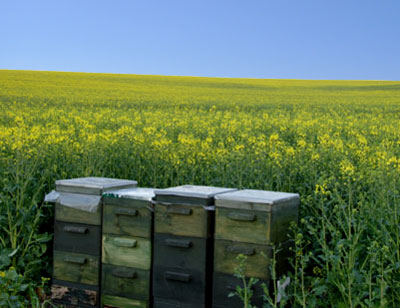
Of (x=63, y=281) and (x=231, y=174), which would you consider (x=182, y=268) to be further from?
(x=231, y=174)

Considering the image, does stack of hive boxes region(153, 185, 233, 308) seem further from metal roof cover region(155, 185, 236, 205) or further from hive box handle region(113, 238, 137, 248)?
hive box handle region(113, 238, 137, 248)

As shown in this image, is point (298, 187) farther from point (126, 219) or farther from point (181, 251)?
point (126, 219)

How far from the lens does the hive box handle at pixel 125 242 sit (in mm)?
5168

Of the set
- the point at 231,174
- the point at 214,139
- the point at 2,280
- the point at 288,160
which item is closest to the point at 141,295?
the point at 2,280

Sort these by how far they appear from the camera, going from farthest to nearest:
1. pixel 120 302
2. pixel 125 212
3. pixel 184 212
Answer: pixel 120 302 → pixel 125 212 → pixel 184 212

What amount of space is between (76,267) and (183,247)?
1278mm

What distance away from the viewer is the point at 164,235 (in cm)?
501

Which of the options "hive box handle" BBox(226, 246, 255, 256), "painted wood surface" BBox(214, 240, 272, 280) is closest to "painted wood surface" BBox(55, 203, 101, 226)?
"painted wood surface" BBox(214, 240, 272, 280)

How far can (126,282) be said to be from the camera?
5.26 meters

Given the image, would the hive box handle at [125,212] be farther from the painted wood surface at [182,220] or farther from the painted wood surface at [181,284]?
the painted wood surface at [181,284]

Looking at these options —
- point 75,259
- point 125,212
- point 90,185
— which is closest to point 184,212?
point 125,212

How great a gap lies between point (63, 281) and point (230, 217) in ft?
6.54

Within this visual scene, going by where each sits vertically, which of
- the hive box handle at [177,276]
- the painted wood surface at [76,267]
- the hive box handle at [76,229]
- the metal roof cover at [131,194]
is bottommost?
the painted wood surface at [76,267]

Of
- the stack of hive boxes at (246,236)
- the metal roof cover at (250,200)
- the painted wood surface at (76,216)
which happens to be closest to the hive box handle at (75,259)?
the painted wood surface at (76,216)
